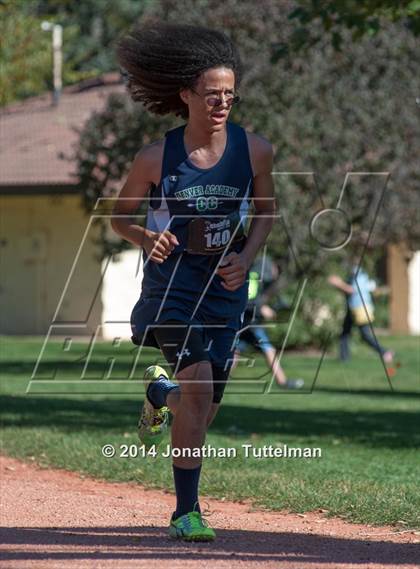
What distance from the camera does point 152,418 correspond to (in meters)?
6.95

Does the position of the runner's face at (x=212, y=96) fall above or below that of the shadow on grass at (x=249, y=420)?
below

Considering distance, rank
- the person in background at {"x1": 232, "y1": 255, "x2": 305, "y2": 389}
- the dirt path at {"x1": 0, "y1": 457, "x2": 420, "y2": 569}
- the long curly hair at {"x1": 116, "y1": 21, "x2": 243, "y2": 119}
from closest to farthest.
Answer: the dirt path at {"x1": 0, "y1": 457, "x2": 420, "y2": 569}
the long curly hair at {"x1": 116, "y1": 21, "x2": 243, "y2": 119}
the person in background at {"x1": 232, "y1": 255, "x2": 305, "y2": 389}

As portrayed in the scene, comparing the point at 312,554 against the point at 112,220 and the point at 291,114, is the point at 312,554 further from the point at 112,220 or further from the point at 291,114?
the point at 291,114

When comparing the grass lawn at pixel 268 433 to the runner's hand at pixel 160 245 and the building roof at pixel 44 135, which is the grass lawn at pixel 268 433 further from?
the building roof at pixel 44 135

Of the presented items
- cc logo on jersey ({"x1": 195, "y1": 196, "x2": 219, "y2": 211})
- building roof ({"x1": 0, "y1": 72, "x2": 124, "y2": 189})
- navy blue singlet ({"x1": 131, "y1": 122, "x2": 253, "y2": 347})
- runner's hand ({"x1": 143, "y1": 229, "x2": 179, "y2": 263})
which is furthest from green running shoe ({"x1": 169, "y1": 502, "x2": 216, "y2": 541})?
building roof ({"x1": 0, "y1": 72, "x2": 124, "y2": 189})

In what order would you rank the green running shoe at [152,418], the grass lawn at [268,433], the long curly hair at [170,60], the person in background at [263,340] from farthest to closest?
the person in background at [263,340], the grass lawn at [268,433], the green running shoe at [152,418], the long curly hair at [170,60]

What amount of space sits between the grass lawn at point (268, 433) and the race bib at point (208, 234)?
82.0 inches

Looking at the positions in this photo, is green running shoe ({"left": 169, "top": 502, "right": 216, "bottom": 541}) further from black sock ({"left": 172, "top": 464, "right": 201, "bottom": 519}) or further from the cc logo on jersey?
the cc logo on jersey

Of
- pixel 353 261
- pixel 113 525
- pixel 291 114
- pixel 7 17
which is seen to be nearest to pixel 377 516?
pixel 113 525

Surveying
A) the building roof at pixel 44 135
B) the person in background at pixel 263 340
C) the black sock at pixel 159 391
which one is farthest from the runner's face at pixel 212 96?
the building roof at pixel 44 135

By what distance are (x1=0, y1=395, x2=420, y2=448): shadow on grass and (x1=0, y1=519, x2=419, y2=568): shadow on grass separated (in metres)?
5.26

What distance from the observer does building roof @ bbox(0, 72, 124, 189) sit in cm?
3175

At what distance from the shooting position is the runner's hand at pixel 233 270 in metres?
6.30

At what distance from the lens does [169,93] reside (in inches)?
262
